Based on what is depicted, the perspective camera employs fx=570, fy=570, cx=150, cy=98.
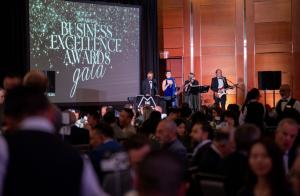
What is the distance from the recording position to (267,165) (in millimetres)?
3262

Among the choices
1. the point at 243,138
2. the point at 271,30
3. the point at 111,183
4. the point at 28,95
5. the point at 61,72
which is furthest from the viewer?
the point at 271,30

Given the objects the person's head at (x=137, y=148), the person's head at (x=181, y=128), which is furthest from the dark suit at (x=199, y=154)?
the person's head at (x=181, y=128)

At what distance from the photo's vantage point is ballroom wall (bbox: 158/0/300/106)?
672 inches

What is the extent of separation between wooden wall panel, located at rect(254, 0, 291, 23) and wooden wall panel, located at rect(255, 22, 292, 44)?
15 centimetres

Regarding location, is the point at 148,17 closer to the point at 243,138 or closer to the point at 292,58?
the point at 292,58

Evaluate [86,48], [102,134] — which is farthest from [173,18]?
[102,134]

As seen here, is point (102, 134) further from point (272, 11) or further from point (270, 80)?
point (272, 11)

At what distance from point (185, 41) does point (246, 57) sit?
2135mm

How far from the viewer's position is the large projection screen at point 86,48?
1394 cm

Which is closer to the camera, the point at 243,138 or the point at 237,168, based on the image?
the point at 237,168

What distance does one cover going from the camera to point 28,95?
257 cm

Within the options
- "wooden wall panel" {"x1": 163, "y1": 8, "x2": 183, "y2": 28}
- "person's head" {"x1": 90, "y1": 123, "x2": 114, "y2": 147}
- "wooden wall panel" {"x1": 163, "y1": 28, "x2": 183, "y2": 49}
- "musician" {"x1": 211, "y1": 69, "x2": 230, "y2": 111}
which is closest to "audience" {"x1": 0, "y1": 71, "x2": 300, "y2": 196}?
"person's head" {"x1": 90, "y1": 123, "x2": 114, "y2": 147}

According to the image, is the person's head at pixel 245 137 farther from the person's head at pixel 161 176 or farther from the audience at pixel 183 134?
the person's head at pixel 161 176

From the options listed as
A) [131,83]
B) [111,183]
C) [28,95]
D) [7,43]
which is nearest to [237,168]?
[111,183]
